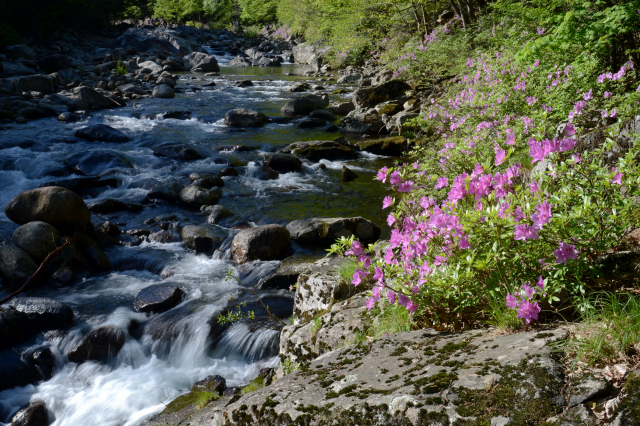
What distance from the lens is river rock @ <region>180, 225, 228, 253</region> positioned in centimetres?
812

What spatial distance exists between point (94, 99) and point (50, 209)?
13226 mm

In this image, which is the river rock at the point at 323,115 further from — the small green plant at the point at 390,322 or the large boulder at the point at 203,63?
the large boulder at the point at 203,63

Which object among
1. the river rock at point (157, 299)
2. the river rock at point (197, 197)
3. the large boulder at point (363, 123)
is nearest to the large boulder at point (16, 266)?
the river rock at point (157, 299)

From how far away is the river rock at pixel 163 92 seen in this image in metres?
21.6

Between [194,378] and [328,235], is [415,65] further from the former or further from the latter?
[194,378]

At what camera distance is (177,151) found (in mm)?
13133

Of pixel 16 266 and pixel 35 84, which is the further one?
pixel 35 84

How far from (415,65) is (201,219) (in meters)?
10.7

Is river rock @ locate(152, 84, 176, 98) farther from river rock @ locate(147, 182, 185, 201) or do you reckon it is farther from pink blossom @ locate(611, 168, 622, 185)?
pink blossom @ locate(611, 168, 622, 185)

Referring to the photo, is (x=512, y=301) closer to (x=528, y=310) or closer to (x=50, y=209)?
(x=528, y=310)

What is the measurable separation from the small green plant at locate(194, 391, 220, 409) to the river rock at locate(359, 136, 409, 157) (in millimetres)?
9411

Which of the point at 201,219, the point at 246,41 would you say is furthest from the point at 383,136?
the point at 246,41

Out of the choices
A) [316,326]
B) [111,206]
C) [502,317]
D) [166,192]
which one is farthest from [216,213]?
[502,317]

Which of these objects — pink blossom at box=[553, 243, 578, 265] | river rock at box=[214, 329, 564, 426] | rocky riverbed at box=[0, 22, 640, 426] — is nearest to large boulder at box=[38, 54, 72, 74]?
rocky riverbed at box=[0, 22, 640, 426]
